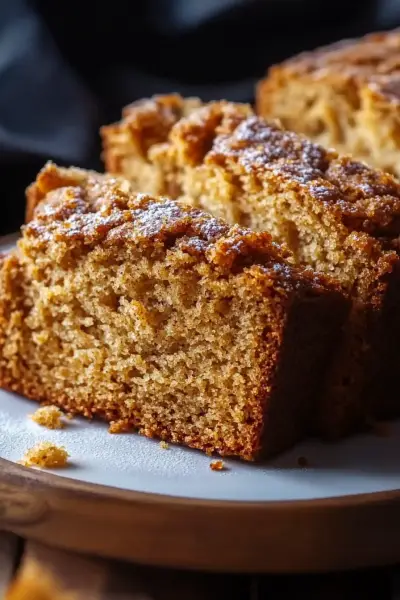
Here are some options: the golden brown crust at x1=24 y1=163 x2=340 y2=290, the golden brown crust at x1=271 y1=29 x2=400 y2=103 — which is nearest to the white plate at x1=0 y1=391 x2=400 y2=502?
the golden brown crust at x1=24 y1=163 x2=340 y2=290

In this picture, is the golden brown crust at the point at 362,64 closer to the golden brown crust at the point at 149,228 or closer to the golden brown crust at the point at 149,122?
the golden brown crust at the point at 149,122

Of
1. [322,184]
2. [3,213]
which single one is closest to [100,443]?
[322,184]

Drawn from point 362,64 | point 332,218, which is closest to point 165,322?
point 332,218

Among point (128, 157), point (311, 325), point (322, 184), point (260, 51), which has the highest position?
point (260, 51)

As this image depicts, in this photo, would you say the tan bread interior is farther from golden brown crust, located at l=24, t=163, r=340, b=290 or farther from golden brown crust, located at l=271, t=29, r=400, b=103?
golden brown crust, located at l=271, t=29, r=400, b=103

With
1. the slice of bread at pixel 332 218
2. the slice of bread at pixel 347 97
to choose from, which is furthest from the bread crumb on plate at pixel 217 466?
the slice of bread at pixel 347 97

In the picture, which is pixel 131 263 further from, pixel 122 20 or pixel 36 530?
pixel 122 20
